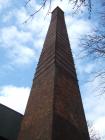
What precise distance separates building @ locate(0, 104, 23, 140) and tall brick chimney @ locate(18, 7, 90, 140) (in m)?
1.66

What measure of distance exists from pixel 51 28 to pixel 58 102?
496cm

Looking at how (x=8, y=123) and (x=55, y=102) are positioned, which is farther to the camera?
(x=8, y=123)

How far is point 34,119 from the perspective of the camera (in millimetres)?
6750

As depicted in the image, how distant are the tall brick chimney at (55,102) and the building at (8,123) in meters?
1.66

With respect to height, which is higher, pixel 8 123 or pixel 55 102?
pixel 8 123

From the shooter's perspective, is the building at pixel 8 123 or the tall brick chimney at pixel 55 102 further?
the building at pixel 8 123

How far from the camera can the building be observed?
8688 mm

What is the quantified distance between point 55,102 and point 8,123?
3.24 m

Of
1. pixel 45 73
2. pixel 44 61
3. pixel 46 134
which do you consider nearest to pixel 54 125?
pixel 46 134

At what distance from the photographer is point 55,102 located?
6.48 metres

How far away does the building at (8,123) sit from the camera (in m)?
8.69

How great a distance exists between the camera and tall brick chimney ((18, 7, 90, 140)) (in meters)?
6.12

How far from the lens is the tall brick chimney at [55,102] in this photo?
6.12 m

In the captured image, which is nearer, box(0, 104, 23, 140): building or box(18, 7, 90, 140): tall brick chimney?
box(18, 7, 90, 140): tall brick chimney
